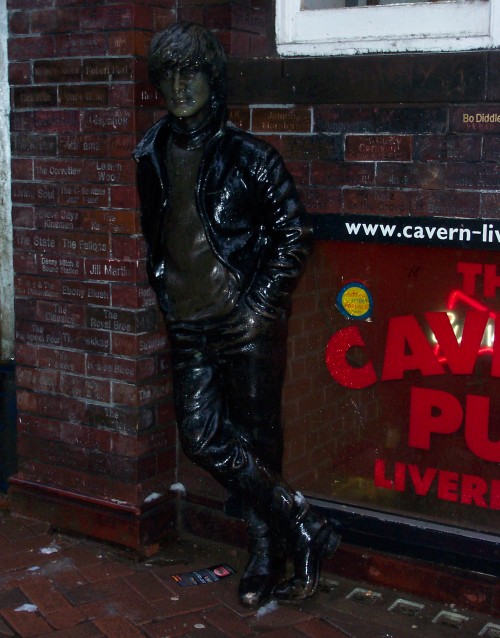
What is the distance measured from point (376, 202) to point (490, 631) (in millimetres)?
1806

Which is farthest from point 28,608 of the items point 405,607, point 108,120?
point 108,120

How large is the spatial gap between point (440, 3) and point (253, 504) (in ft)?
7.26

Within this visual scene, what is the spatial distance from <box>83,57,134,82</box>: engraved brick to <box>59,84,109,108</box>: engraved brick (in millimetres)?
44

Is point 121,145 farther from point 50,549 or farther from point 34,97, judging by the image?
point 50,549

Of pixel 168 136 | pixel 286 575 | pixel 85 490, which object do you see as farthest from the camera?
pixel 85 490

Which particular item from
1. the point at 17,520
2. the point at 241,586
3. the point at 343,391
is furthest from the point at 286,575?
the point at 17,520

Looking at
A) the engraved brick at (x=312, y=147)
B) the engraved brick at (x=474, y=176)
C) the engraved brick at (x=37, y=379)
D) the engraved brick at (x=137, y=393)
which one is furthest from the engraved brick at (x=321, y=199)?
the engraved brick at (x=37, y=379)

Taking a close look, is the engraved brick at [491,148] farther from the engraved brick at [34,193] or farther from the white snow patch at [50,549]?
the white snow patch at [50,549]

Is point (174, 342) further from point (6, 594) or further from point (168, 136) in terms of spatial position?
point (6, 594)

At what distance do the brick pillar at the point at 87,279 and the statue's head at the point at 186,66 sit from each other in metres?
0.66

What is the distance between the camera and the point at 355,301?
4.52 metres

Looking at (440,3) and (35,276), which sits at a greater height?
(440,3)

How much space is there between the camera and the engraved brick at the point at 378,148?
415 cm

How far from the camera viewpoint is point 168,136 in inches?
162
